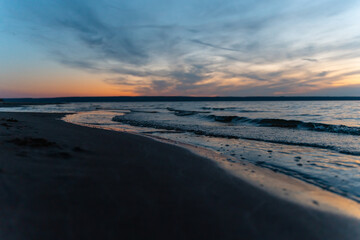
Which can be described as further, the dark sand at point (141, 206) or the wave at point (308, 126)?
the wave at point (308, 126)

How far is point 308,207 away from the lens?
3414 millimetres

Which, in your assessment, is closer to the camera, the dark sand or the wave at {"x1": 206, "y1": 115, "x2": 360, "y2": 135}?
the dark sand

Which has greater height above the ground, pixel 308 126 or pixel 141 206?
pixel 141 206

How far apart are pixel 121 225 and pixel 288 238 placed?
2.21 m

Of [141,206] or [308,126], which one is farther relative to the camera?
[308,126]

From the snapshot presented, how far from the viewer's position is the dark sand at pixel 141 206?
2541mm

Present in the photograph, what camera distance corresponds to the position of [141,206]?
123 inches

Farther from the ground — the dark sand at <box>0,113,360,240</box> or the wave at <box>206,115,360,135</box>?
the dark sand at <box>0,113,360,240</box>

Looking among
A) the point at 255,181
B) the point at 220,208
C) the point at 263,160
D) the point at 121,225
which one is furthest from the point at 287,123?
the point at 121,225

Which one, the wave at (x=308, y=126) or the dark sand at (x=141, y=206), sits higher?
the dark sand at (x=141, y=206)

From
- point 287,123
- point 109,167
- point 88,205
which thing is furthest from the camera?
point 287,123

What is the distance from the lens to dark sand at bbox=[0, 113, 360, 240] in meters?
2.54

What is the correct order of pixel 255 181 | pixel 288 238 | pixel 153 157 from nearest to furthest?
pixel 288 238
pixel 255 181
pixel 153 157

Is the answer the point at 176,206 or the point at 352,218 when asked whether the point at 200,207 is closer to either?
the point at 176,206
